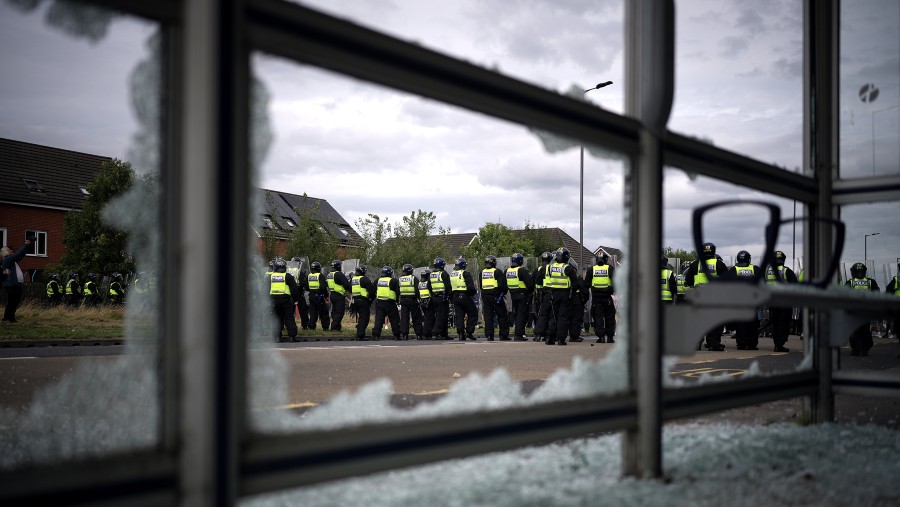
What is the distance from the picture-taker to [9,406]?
5188 millimetres

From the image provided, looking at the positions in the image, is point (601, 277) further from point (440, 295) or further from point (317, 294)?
point (317, 294)

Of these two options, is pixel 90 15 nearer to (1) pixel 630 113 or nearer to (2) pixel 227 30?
(2) pixel 227 30

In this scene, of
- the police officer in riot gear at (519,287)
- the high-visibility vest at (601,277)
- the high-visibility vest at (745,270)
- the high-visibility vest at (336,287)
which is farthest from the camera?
the high-visibility vest at (336,287)

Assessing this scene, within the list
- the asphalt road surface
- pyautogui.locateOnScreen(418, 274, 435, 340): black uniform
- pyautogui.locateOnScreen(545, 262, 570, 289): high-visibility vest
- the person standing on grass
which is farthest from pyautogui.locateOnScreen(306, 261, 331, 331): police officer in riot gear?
the asphalt road surface

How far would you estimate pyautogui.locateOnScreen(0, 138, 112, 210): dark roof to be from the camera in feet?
109

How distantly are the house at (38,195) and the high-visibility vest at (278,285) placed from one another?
2011cm

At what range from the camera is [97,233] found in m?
27.5

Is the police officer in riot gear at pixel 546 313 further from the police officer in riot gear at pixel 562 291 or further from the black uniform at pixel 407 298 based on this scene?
the black uniform at pixel 407 298

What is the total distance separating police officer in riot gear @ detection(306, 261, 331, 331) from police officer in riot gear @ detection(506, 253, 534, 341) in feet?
16.6

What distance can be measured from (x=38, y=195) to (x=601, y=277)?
2813cm

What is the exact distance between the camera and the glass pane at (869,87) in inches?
161

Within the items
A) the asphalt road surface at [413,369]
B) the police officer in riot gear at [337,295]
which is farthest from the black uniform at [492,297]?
the asphalt road surface at [413,369]

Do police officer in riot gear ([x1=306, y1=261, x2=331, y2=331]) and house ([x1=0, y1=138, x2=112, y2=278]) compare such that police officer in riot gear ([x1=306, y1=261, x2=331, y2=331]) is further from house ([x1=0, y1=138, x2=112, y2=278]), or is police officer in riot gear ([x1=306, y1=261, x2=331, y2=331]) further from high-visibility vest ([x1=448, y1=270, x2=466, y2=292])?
house ([x1=0, y1=138, x2=112, y2=278])

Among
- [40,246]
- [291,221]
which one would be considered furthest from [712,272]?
[40,246]
